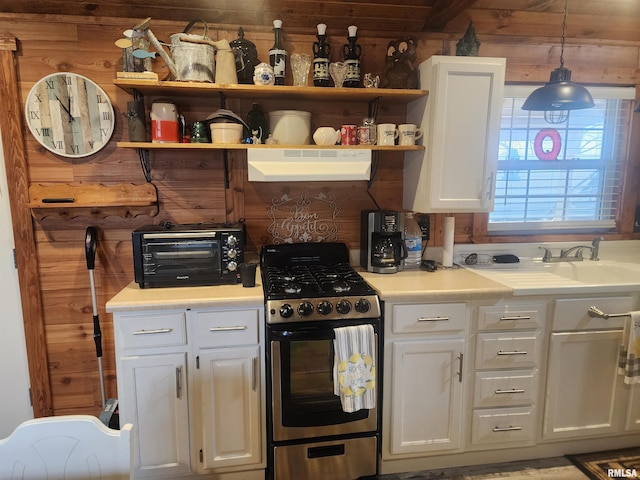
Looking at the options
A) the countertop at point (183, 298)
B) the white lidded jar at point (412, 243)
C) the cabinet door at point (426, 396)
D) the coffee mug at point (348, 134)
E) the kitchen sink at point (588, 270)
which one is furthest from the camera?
the kitchen sink at point (588, 270)

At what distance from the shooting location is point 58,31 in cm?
209

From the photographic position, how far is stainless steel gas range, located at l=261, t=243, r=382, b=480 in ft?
Result: 6.00

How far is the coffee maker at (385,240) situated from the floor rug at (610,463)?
4.65 ft

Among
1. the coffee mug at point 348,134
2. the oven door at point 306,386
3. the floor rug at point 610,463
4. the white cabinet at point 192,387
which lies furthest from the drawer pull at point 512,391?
the coffee mug at point 348,134

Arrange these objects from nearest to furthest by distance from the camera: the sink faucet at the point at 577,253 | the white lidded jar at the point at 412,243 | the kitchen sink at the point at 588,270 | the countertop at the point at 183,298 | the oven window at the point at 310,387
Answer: the countertop at the point at 183,298, the oven window at the point at 310,387, the white lidded jar at the point at 412,243, the kitchen sink at the point at 588,270, the sink faucet at the point at 577,253

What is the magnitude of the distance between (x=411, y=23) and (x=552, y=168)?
134cm

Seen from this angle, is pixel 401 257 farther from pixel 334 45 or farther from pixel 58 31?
pixel 58 31

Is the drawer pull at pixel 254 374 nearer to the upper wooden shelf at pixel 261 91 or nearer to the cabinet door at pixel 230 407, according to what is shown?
the cabinet door at pixel 230 407

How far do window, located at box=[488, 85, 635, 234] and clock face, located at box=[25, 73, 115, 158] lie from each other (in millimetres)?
2407

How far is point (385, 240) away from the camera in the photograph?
2.28 metres

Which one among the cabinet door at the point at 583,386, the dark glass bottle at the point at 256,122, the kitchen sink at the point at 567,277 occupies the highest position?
the dark glass bottle at the point at 256,122

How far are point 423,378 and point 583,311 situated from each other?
2.91ft

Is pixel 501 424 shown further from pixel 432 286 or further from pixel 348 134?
pixel 348 134

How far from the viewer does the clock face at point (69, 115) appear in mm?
2096
